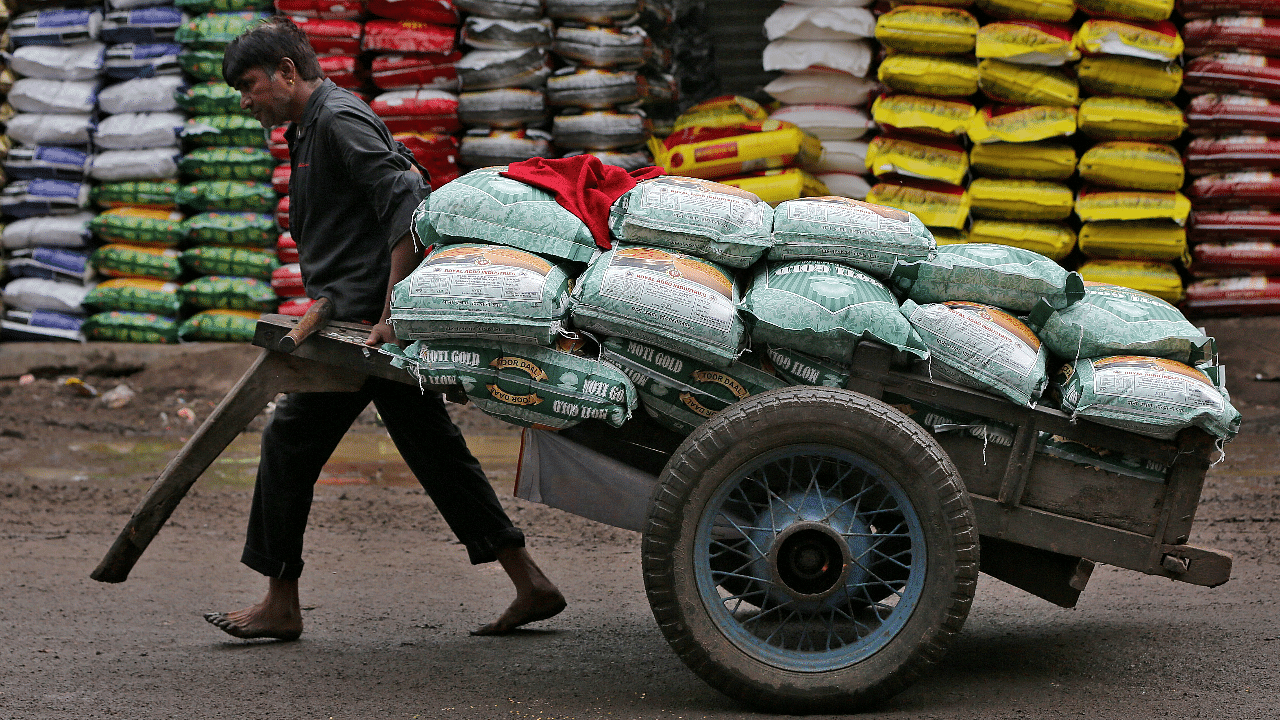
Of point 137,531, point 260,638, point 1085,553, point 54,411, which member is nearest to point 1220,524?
point 1085,553

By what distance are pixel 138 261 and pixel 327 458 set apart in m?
4.77

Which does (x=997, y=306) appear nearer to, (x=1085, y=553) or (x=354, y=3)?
(x=1085, y=553)

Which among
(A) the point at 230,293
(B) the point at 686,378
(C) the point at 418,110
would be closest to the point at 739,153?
(C) the point at 418,110

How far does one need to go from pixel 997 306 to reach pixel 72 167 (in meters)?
6.65

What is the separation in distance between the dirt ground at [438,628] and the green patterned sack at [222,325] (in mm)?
1720

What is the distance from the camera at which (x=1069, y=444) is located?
2662 mm

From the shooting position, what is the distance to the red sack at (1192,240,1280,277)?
6.55 meters

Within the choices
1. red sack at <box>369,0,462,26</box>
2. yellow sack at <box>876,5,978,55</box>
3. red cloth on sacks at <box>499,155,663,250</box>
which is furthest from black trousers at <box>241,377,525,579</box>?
red sack at <box>369,0,462,26</box>

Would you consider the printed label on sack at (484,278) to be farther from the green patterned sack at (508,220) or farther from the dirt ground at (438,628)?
the dirt ground at (438,628)

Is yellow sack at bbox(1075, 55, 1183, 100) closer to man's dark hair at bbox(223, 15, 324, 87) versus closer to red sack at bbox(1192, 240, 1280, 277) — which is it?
red sack at bbox(1192, 240, 1280, 277)

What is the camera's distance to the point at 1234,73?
6.35m

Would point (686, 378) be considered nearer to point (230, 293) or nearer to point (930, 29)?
point (930, 29)

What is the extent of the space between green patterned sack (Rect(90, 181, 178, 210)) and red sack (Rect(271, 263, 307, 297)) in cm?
91

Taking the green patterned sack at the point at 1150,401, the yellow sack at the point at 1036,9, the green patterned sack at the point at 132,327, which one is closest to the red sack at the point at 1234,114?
the yellow sack at the point at 1036,9
